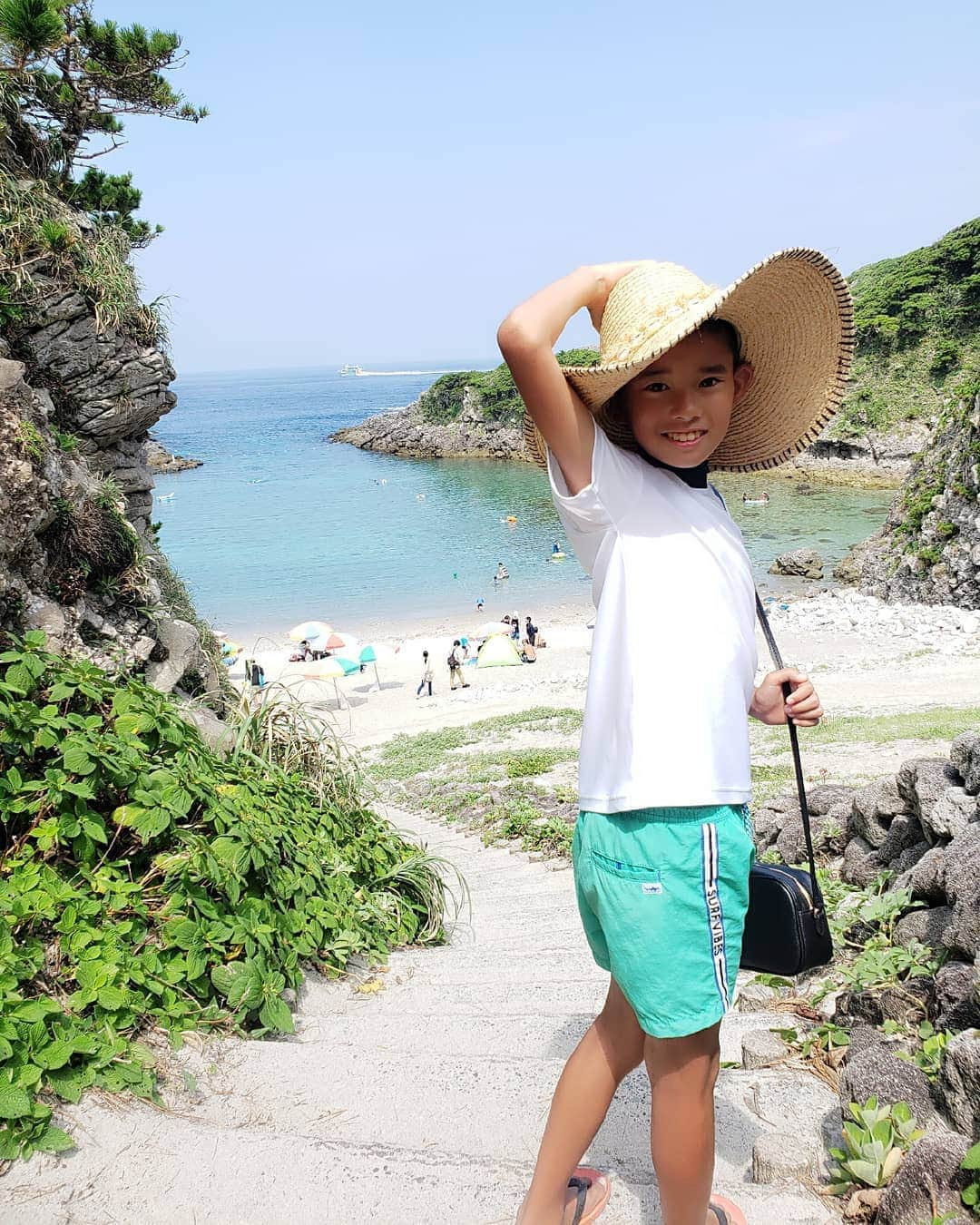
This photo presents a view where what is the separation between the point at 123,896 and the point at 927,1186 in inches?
91.7

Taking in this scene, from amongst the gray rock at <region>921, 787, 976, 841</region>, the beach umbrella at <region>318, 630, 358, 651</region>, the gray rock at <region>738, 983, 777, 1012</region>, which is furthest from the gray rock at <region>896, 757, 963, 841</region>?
the beach umbrella at <region>318, 630, 358, 651</region>

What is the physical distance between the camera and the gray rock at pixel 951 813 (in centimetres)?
349

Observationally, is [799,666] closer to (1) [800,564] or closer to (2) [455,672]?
(2) [455,672]

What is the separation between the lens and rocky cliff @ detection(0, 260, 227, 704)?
4688 millimetres

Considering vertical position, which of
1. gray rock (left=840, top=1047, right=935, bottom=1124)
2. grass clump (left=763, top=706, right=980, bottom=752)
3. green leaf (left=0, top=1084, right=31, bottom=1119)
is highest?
green leaf (left=0, top=1084, right=31, bottom=1119)

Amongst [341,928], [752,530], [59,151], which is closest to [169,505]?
[752,530]

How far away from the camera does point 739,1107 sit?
104 inches

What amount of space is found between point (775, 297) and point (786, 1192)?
210cm

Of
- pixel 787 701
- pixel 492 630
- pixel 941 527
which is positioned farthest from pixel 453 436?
pixel 787 701

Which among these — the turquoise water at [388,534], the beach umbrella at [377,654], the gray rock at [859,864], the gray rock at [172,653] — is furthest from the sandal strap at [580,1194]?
the turquoise water at [388,534]

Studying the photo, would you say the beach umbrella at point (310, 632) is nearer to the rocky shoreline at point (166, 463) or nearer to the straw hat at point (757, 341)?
the straw hat at point (757, 341)

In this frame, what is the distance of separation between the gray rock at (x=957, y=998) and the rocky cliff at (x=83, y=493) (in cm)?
377

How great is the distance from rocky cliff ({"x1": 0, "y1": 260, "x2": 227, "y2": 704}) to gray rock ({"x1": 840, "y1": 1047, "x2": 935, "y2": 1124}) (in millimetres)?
3664

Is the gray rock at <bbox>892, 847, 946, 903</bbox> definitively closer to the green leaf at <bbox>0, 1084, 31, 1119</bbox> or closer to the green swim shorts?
the green swim shorts
